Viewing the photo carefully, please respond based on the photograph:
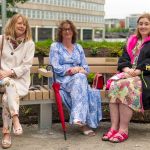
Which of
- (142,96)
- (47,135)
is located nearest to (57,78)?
(47,135)

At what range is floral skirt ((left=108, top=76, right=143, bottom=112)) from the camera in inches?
210

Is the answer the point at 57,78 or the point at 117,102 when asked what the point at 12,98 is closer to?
the point at 57,78

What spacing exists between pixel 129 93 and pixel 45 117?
1206mm

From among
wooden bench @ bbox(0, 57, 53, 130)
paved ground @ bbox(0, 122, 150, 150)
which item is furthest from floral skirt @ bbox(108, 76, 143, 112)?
wooden bench @ bbox(0, 57, 53, 130)

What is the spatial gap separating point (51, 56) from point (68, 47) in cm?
30

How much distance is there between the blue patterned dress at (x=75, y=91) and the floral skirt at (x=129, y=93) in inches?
12.1

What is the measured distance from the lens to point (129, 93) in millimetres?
5363

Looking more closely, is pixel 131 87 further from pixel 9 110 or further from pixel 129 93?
pixel 9 110

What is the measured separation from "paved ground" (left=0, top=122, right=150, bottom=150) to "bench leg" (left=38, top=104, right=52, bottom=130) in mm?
95

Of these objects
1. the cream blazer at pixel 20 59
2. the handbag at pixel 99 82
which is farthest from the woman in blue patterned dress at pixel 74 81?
the cream blazer at pixel 20 59

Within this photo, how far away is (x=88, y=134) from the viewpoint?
5656 mm

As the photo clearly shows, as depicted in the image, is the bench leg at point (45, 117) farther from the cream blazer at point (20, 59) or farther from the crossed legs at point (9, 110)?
the crossed legs at point (9, 110)

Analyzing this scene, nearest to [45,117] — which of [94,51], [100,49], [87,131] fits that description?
[87,131]

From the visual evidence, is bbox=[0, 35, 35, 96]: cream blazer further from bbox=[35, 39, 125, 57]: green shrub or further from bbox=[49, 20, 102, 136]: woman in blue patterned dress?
bbox=[35, 39, 125, 57]: green shrub
